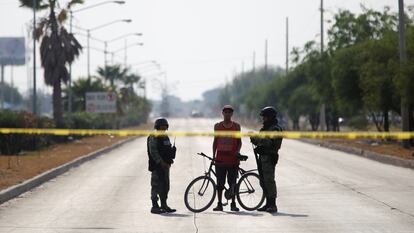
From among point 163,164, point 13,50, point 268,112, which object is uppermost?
point 13,50

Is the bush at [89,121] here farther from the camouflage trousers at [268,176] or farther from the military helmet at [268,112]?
the military helmet at [268,112]

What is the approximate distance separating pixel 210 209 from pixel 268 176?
1236 mm

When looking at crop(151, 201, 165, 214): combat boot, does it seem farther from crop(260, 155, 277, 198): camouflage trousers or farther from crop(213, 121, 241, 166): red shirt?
crop(260, 155, 277, 198): camouflage trousers

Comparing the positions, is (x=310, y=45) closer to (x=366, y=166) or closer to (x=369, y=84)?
(x=369, y=84)

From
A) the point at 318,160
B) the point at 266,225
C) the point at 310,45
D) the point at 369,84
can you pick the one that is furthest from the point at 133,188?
the point at 310,45

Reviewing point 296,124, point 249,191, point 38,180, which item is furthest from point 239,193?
point 296,124

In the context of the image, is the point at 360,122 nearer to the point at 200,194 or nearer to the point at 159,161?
the point at 200,194

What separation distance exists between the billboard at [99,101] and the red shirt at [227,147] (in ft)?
161

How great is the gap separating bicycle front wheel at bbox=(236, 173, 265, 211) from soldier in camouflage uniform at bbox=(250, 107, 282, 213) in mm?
232

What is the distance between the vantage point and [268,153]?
595 inches

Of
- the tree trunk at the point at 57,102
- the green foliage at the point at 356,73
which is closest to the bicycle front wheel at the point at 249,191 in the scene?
the green foliage at the point at 356,73

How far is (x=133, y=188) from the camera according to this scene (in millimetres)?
20031

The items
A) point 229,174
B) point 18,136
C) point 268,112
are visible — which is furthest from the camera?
point 18,136

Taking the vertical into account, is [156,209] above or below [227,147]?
below
